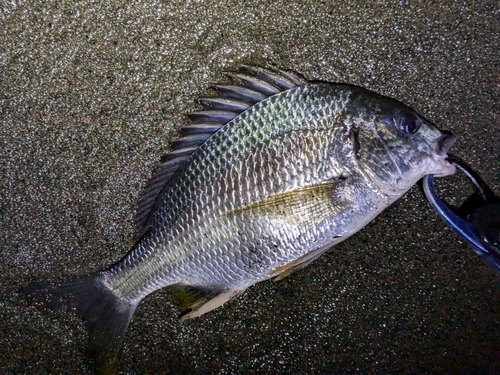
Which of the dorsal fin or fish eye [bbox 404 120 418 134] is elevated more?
fish eye [bbox 404 120 418 134]

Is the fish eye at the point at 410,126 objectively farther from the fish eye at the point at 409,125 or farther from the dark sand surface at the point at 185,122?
the dark sand surface at the point at 185,122

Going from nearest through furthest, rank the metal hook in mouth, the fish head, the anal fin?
the fish head < the metal hook in mouth < the anal fin

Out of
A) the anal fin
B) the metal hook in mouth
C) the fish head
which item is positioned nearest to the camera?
the fish head

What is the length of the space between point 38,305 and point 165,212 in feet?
3.19

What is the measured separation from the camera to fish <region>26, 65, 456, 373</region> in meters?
1.47

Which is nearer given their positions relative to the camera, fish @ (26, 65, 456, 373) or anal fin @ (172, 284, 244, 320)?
fish @ (26, 65, 456, 373)

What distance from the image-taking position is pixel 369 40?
174 cm

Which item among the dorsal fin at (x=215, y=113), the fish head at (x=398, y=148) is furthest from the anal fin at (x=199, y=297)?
the fish head at (x=398, y=148)

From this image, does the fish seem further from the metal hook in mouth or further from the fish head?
the metal hook in mouth

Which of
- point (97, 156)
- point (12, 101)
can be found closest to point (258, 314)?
point (97, 156)

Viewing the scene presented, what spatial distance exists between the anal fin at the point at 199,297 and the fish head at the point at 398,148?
861mm

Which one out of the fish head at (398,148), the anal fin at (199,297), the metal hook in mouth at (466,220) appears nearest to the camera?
the fish head at (398,148)

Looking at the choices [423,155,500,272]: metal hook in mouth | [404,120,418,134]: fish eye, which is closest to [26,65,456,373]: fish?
[404,120,418,134]: fish eye

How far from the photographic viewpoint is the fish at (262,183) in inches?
57.8
